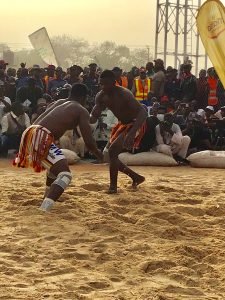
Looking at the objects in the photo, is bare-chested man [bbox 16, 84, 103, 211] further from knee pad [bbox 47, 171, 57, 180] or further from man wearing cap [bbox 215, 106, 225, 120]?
man wearing cap [bbox 215, 106, 225, 120]

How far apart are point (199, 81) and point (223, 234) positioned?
8.05 metres

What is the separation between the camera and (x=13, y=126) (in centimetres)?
1166

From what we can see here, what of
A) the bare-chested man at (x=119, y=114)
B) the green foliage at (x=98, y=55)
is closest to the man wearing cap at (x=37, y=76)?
the bare-chested man at (x=119, y=114)

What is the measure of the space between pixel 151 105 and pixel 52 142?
665cm

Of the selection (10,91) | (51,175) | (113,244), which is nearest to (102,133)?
(10,91)

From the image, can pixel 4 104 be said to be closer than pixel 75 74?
Yes

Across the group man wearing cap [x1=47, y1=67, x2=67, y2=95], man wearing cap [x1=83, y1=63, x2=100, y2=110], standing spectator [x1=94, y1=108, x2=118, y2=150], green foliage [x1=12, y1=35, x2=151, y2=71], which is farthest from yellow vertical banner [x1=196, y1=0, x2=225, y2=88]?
green foliage [x1=12, y1=35, x2=151, y2=71]

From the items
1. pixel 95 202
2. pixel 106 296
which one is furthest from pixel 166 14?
pixel 106 296

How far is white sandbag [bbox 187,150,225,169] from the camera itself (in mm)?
10719

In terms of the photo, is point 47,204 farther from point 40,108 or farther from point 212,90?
point 212,90

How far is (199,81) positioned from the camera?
43.3 feet

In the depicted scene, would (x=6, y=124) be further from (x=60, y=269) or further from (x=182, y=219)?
(x=60, y=269)

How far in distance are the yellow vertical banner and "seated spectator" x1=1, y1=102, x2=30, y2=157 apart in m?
4.03

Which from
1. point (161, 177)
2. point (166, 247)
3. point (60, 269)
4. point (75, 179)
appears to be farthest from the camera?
point (161, 177)
